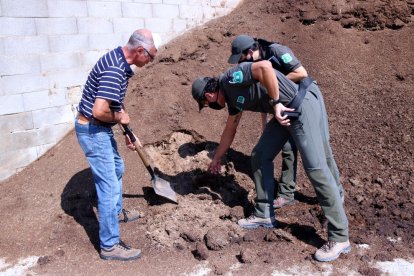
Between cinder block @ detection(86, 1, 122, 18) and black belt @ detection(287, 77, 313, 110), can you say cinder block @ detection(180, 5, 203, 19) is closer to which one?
cinder block @ detection(86, 1, 122, 18)

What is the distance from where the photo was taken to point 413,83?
4883 mm

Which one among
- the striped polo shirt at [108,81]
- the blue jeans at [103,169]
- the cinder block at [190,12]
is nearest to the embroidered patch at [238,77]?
the striped polo shirt at [108,81]

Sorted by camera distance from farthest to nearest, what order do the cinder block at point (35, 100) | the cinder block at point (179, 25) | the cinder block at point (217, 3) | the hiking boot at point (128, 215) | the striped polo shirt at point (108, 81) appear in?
the cinder block at point (217, 3)
the cinder block at point (179, 25)
the cinder block at point (35, 100)
the hiking boot at point (128, 215)
the striped polo shirt at point (108, 81)

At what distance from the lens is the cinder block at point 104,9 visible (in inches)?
196

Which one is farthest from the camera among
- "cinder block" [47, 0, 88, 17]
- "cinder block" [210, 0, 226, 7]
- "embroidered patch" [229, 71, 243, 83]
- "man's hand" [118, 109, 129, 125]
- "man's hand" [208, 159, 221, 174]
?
"cinder block" [210, 0, 226, 7]

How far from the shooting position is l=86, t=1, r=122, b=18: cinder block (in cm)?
498

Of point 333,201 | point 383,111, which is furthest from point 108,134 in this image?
point 383,111

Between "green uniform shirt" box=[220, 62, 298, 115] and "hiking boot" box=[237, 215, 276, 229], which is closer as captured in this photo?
"green uniform shirt" box=[220, 62, 298, 115]

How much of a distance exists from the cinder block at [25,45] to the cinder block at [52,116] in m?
0.65

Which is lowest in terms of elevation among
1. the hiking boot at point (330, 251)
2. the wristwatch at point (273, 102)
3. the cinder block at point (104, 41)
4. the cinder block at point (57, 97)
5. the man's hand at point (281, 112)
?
the hiking boot at point (330, 251)

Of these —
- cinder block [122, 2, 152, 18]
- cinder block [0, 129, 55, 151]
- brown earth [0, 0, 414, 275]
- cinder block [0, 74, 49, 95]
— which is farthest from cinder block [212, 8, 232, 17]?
cinder block [0, 129, 55, 151]

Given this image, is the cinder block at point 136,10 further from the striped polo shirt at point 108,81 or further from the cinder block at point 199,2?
the striped polo shirt at point 108,81

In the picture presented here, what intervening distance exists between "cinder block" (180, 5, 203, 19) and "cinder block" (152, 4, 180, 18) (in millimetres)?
110

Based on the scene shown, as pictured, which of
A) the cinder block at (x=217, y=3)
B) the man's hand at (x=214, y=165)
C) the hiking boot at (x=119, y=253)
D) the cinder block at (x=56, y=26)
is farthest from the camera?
the cinder block at (x=217, y=3)
